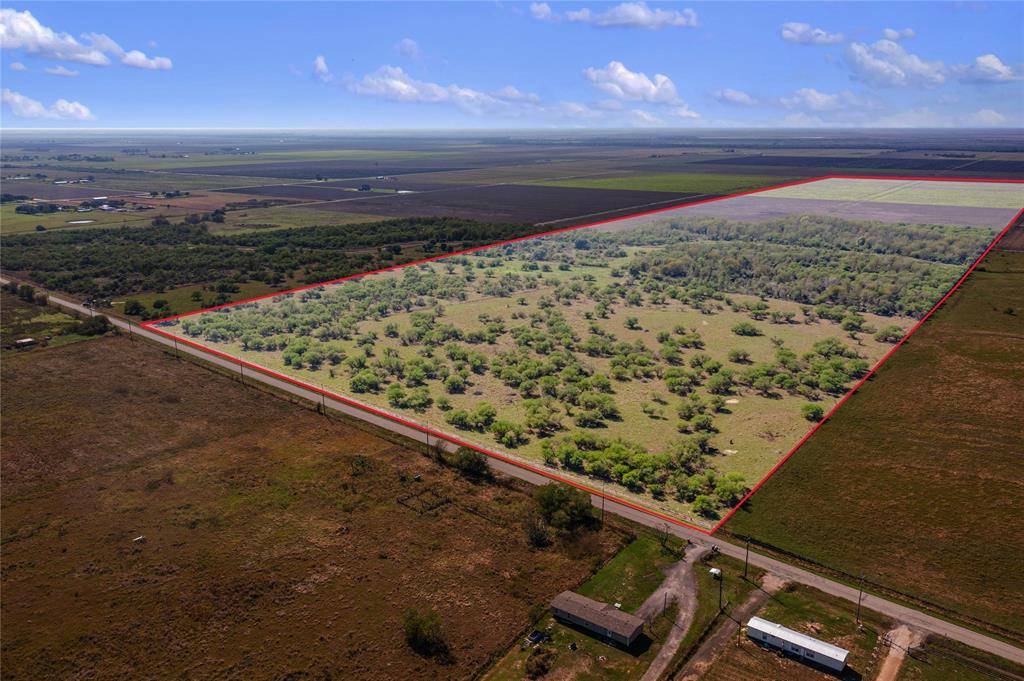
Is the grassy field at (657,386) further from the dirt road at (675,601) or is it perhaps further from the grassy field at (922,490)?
the dirt road at (675,601)

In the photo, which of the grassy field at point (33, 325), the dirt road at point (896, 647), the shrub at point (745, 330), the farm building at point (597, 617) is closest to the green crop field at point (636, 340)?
the shrub at point (745, 330)

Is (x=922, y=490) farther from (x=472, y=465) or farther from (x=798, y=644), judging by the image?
(x=472, y=465)

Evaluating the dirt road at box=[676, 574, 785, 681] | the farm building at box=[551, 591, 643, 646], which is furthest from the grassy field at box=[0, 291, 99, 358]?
the dirt road at box=[676, 574, 785, 681]

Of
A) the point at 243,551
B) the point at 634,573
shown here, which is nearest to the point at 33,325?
the point at 243,551

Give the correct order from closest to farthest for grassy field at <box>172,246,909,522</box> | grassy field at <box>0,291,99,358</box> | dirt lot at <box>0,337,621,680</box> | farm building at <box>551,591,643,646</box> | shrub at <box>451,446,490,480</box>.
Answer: farm building at <box>551,591,643,646</box> < dirt lot at <box>0,337,621,680</box> < shrub at <box>451,446,490,480</box> < grassy field at <box>172,246,909,522</box> < grassy field at <box>0,291,99,358</box>

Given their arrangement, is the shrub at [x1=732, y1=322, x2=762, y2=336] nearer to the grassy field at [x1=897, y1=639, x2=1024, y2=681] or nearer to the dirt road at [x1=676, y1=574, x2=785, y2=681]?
the dirt road at [x1=676, y1=574, x2=785, y2=681]

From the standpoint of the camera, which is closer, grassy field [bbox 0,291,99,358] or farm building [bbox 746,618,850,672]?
farm building [bbox 746,618,850,672]
